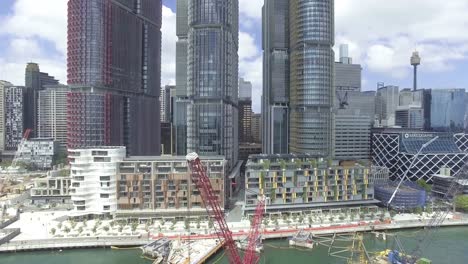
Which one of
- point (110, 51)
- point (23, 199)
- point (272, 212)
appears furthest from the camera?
point (110, 51)

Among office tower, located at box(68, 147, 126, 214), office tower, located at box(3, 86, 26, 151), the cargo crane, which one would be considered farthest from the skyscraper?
office tower, located at box(3, 86, 26, 151)

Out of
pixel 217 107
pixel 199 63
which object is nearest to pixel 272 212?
pixel 217 107

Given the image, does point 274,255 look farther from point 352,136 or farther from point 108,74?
point 352,136

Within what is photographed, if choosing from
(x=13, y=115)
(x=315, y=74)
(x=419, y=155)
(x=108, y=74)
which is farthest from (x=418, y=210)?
(x=13, y=115)

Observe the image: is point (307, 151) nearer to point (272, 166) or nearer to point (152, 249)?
point (272, 166)

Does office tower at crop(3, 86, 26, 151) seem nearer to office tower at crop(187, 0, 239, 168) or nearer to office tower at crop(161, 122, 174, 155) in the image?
office tower at crop(161, 122, 174, 155)

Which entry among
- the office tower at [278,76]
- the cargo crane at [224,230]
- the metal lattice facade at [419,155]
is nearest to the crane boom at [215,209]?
the cargo crane at [224,230]
